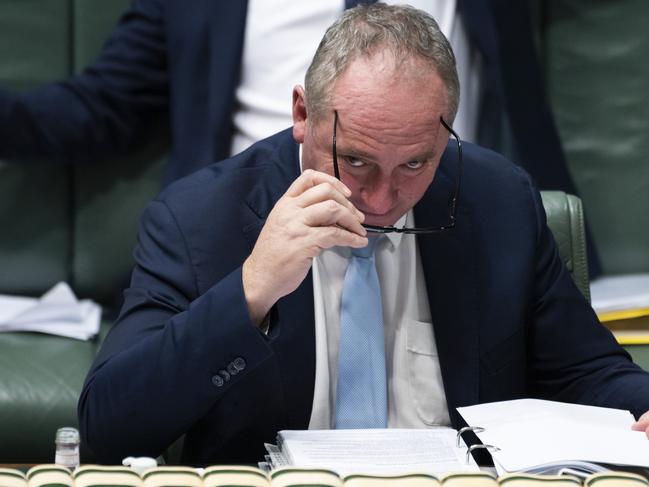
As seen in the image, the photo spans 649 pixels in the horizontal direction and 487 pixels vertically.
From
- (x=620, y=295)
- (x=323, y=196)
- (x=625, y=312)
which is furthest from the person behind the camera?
(x=620, y=295)

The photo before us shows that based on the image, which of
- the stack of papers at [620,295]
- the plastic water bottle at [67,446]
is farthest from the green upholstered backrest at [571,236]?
the plastic water bottle at [67,446]

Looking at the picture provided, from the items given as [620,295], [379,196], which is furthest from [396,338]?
[620,295]

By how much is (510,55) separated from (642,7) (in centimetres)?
46

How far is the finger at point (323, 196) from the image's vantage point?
1.59 m

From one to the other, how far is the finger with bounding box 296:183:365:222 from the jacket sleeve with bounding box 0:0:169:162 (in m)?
1.54

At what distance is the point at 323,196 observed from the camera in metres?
1.59

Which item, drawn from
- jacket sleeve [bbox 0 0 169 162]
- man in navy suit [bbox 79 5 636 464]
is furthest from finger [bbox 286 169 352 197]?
jacket sleeve [bbox 0 0 169 162]

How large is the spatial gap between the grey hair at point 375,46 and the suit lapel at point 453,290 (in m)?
0.23

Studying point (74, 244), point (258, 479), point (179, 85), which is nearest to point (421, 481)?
point (258, 479)

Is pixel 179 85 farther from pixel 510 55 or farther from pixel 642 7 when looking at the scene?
pixel 642 7

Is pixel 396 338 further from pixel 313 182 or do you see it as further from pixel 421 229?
pixel 313 182

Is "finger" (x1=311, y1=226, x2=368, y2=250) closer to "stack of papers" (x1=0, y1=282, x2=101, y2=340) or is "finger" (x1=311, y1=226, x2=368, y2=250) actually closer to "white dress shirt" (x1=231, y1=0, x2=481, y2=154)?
"white dress shirt" (x1=231, y1=0, x2=481, y2=154)

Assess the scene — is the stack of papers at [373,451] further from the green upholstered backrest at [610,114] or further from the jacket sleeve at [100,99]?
the green upholstered backrest at [610,114]

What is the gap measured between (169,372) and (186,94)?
4.79 ft
